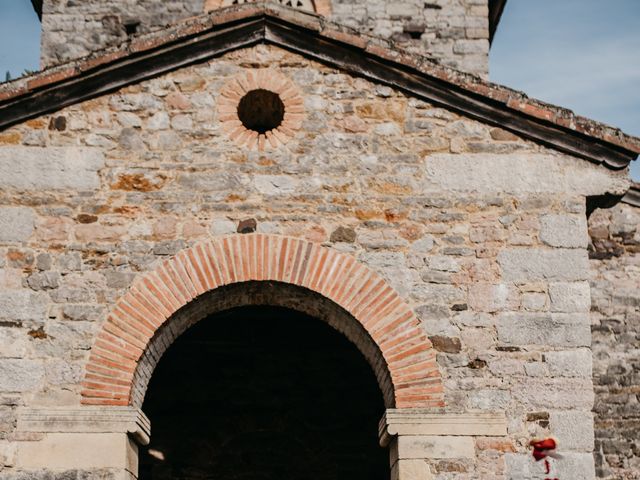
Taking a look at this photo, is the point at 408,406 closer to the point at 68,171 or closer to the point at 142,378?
the point at 142,378

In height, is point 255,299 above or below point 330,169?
below

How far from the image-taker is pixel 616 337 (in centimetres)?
980

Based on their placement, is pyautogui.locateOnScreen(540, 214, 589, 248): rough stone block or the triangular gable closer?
pyautogui.locateOnScreen(540, 214, 589, 248): rough stone block

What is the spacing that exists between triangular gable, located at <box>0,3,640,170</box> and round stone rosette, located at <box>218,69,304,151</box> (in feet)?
0.94

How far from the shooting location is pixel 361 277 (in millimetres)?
7133

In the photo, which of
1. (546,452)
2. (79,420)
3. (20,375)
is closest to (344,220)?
(546,452)

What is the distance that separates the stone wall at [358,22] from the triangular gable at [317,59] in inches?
170

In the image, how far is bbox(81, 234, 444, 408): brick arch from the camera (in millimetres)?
6902

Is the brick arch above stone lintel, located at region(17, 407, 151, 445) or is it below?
above

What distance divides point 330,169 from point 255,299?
1.15 meters

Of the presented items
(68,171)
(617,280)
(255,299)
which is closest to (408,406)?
(255,299)

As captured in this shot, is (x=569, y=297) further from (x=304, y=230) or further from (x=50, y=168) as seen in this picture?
(x=50, y=168)

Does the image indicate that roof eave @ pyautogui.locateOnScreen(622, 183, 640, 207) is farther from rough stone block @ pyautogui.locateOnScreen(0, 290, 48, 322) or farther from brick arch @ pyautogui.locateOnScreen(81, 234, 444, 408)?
rough stone block @ pyautogui.locateOnScreen(0, 290, 48, 322)

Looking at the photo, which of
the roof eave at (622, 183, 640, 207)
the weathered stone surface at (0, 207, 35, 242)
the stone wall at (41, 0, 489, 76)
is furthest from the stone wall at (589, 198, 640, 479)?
the weathered stone surface at (0, 207, 35, 242)
